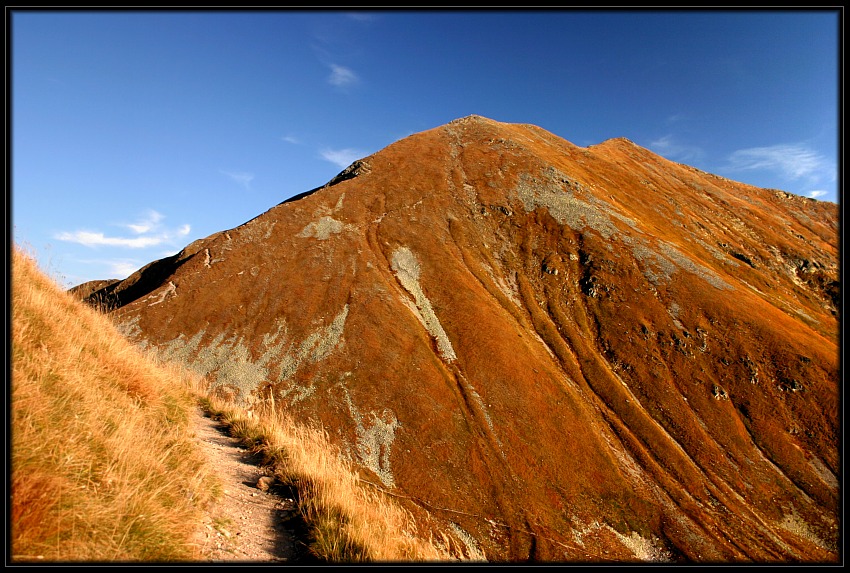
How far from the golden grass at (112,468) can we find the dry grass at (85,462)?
0.05 ft

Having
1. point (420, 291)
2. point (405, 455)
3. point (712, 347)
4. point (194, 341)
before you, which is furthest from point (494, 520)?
point (194, 341)

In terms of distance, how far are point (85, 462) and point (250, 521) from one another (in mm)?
2668

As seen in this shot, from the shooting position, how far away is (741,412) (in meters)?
50.4

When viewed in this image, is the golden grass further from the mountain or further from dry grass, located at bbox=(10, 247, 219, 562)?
the mountain

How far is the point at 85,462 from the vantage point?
4.63m

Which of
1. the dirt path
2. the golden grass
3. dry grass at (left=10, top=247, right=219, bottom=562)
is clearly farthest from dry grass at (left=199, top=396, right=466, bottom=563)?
dry grass at (left=10, top=247, right=219, bottom=562)

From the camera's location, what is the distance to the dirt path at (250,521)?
5633mm

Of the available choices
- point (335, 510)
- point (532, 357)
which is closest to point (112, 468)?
point (335, 510)

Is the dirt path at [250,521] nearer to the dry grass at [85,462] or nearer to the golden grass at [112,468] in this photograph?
the golden grass at [112,468]

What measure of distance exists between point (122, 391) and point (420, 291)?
186ft

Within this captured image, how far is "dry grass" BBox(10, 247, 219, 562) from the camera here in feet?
13.3

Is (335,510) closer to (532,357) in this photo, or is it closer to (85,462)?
(85,462)
